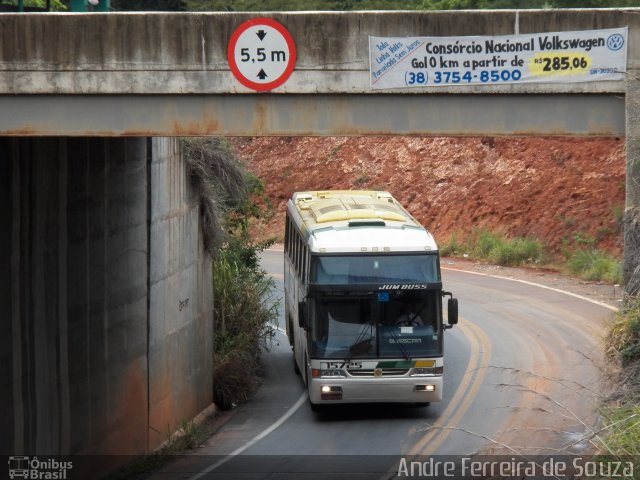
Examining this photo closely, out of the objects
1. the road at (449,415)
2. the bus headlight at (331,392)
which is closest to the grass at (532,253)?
the road at (449,415)

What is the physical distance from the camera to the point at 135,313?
16453 mm

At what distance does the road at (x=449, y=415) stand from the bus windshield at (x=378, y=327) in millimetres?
1376

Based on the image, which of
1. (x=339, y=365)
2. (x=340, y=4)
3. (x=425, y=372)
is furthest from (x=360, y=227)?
(x=340, y=4)

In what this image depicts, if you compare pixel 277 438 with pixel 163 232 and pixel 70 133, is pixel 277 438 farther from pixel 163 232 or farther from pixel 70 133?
pixel 70 133

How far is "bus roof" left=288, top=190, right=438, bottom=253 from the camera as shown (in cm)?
1797

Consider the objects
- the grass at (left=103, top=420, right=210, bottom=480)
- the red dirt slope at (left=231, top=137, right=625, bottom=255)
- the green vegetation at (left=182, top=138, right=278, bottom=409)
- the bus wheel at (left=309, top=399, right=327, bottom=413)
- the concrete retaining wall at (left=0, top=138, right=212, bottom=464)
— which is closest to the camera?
the concrete retaining wall at (left=0, top=138, right=212, bottom=464)

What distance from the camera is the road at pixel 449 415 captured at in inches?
647

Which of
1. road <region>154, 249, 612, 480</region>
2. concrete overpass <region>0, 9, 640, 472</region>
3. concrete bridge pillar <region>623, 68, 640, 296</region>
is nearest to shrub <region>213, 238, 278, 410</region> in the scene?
road <region>154, 249, 612, 480</region>

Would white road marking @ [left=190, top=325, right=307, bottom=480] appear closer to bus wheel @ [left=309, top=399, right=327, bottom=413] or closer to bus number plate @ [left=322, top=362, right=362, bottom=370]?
bus wheel @ [left=309, top=399, right=327, bottom=413]

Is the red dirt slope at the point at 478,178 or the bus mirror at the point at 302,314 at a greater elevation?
the red dirt slope at the point at 478,178

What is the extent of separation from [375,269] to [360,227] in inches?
40.1

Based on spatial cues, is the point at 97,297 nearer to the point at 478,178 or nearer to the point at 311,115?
the point at 311,115

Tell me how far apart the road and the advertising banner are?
11.3ft

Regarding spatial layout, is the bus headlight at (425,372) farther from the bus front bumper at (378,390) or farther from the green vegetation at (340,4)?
the green vegetation at (340,4)
